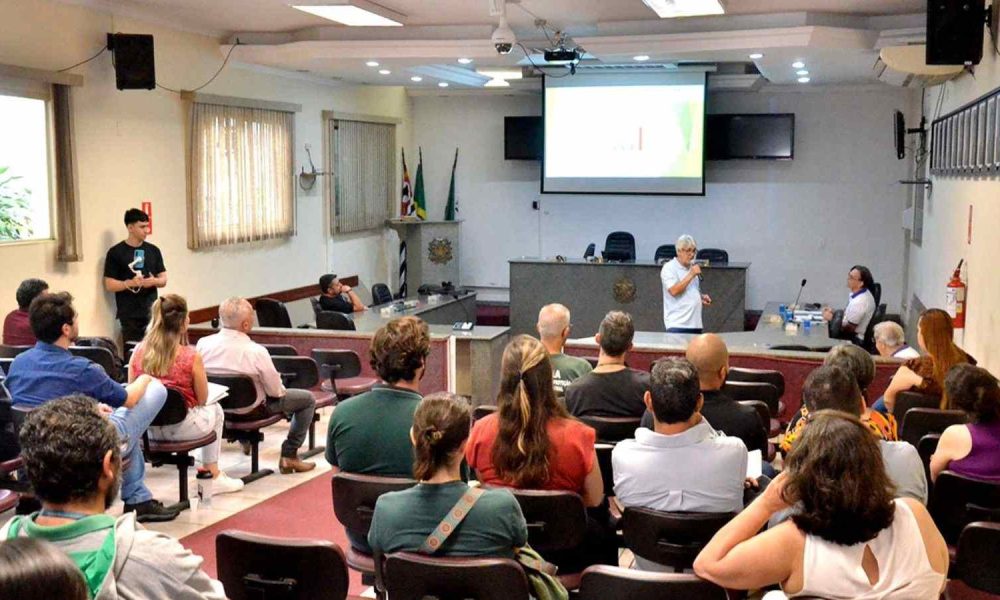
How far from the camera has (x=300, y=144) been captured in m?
11.2

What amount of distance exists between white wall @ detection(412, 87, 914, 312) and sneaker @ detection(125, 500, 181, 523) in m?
9.26

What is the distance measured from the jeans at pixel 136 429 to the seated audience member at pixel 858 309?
5309 mm

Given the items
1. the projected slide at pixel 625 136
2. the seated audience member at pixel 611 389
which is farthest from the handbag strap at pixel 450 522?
the projected slide at pixel 625 136

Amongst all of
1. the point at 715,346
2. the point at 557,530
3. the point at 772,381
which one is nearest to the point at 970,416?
the point at 715,346

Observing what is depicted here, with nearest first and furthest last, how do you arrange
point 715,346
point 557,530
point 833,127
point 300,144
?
point 557,530 → point 715,346 → point 300,144 → point 833,127

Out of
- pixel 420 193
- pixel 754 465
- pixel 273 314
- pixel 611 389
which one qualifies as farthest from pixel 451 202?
pixel 754 465

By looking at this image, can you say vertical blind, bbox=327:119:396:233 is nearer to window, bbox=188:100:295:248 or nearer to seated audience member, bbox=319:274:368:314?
window, bbox=188:100:295:248

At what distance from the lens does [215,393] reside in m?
5.32

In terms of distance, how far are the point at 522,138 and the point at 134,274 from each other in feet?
22.0

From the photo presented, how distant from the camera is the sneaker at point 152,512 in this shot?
5.14m

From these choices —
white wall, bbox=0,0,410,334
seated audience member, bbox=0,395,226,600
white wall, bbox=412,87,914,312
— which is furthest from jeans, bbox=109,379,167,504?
white wall, bbox=412,87,914,312

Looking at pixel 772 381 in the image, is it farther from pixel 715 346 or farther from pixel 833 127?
pixel 833 127

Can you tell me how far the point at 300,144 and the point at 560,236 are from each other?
4.18 metres

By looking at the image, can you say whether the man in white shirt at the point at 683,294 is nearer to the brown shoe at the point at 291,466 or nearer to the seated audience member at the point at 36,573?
the brown shoe at the point at 291,466
